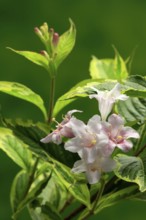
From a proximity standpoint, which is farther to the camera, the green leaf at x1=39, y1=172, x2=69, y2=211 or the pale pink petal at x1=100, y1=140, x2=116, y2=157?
the green leaf at x1=39, y1=172, x2=69, y2=211

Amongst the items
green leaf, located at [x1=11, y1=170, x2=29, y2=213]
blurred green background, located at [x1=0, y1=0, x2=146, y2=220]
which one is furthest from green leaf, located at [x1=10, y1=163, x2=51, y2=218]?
blurred green background, located at [x1=0, y1=0, x2=146, y2=220]

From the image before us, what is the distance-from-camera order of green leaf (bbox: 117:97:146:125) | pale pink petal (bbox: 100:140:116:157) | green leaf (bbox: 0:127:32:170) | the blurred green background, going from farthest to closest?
the blurred green background
green leaf (bbox: 0:127:32:170)
green leaf (bbox: 117:97:146:125)
pale pink petal (bbox: 100:140:116:157)

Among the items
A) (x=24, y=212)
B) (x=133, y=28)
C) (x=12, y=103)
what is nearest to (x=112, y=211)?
(x=24, y=212)

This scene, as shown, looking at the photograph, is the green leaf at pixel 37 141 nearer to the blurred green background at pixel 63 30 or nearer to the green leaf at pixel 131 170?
the green leaf at pixel 131 170

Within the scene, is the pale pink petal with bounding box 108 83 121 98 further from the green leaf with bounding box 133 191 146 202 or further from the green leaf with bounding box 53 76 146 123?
the green leaf with bounding box 133 191 146 202

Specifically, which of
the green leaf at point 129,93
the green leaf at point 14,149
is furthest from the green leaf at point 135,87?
the green leaf at point 14,149

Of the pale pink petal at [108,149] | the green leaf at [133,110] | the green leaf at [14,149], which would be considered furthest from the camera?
the green leaf at [14,149]

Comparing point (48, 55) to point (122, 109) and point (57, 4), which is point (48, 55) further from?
point (57, 4)
